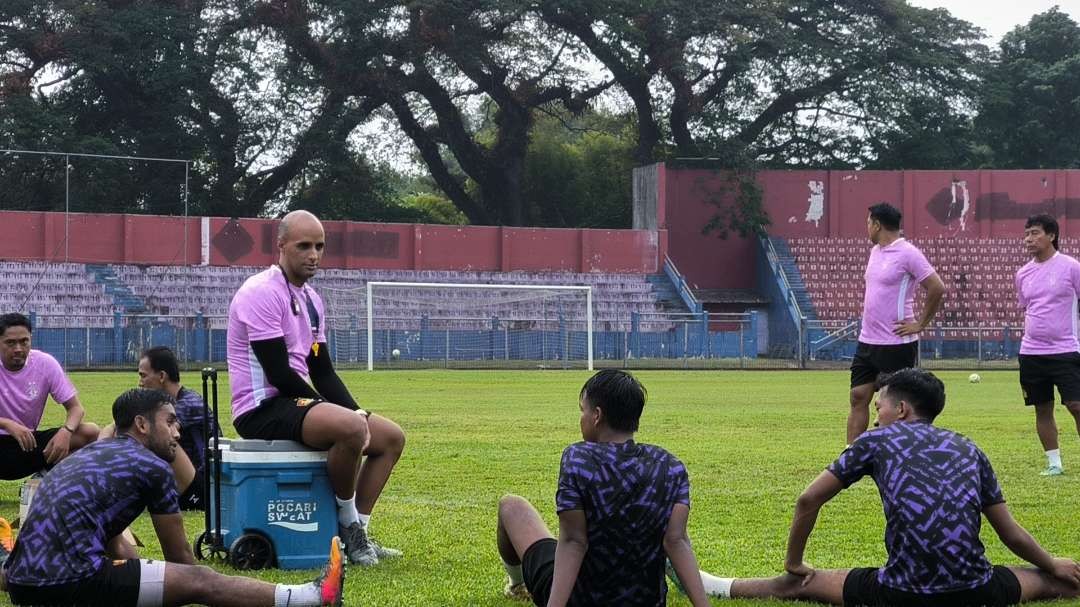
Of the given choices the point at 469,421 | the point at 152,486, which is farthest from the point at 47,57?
the point at 152,486

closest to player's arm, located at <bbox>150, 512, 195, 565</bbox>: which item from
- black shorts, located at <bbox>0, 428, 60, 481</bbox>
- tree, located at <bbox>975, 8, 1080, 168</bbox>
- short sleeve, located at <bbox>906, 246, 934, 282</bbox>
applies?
black shorts, located at <bbox>0, 428, 60, 481</bbox>

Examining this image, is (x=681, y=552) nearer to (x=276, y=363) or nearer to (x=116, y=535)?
(x=116, y=535)

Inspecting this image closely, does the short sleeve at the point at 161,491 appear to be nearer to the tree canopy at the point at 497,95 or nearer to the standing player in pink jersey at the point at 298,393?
the standing player in pink jersey at the point at 298,393

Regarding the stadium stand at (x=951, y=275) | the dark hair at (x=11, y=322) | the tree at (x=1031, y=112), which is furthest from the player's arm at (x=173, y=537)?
the tree at (x=1031, y=112)

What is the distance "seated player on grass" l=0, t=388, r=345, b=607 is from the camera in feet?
18.5

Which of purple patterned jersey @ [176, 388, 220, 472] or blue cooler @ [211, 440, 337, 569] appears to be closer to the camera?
blue cooler @ [211, 440, 337, 569]

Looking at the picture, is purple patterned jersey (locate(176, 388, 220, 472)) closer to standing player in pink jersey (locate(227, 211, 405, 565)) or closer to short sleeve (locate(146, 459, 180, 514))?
standing player in pink jersey (locate(227, 211, 405, 565))

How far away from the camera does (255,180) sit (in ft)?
179

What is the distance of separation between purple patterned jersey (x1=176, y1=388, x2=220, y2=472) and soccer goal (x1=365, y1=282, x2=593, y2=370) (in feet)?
94.6

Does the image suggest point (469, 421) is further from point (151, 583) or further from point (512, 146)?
point (512, 146)

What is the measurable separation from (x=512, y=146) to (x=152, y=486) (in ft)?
175

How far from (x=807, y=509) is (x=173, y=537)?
2568 millimetres

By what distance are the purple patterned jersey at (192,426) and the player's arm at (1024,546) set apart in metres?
5.42

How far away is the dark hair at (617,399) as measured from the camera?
509 centimetres
